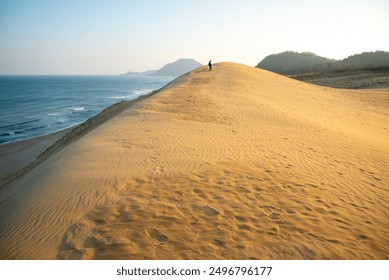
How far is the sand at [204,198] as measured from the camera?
4355 millimetres

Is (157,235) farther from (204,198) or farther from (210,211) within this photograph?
(204,198)

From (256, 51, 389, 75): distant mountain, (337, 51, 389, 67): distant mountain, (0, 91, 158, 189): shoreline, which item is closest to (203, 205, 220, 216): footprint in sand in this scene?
(0, 91, 158, 189): shoreline

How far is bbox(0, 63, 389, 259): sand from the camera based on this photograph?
171 inches

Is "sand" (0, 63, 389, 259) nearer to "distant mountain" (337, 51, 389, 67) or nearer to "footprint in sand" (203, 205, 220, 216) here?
"footprint in sand" (203, 205, 220, 216)

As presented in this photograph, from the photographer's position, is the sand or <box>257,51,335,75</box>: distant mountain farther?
<box>257,51,335,75</box>: distant mountain

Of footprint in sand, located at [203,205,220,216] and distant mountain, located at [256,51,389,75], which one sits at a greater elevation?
distant mountain, located at [256,51,389,75]

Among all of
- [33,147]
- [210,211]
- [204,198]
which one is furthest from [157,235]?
[33,147]

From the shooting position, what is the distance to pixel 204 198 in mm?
5754

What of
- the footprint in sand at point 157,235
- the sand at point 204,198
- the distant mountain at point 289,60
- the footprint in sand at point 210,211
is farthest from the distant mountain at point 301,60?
the footprint in sand at point 157,235

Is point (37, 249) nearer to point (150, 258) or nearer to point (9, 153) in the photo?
point (150, 258)

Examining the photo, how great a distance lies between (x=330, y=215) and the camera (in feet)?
17.3

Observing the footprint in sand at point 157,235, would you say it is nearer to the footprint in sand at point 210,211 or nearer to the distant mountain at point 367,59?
the footprint in sand at point 210,211

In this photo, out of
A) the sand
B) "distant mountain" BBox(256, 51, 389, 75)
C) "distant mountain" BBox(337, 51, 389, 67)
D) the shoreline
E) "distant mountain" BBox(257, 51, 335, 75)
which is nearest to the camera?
the sand
